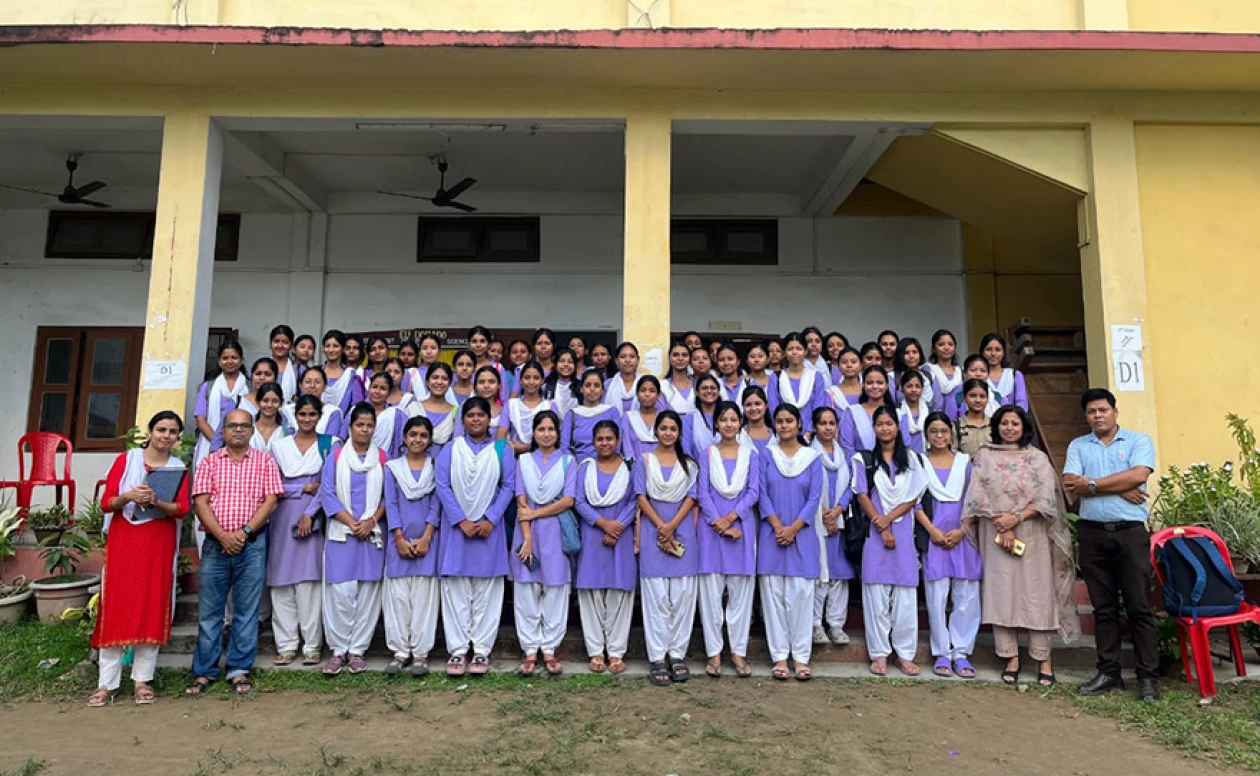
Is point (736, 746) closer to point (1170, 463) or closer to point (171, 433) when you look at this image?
point (171, 433)

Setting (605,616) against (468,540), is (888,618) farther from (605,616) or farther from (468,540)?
(468,540)

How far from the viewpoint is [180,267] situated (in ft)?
19.2

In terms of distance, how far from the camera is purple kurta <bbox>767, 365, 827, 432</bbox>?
17.5 ft

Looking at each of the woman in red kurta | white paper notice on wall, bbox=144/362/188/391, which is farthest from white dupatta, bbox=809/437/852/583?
white paper notice on wall, bbox=144/362/188/391

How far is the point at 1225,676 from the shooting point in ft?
14.3

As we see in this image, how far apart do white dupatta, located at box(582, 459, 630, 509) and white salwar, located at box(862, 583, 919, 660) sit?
153 cm

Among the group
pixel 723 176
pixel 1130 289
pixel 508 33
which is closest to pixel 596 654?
pixel 508 33

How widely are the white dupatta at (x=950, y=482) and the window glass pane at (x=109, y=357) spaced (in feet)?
27.1

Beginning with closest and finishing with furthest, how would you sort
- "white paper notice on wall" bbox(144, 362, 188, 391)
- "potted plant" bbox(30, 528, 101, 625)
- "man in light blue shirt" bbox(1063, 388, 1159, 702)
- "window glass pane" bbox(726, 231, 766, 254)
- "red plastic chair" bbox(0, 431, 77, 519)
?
"man in light blue shirt" bbox(1063, 388, 1159, 702) → "potted plant" bbox(30, 528, 101, 625) → "white paper notice on wall" bbox(144, 362, 188, 391) → "red plastic chair" bbox(0, 431, 77, 519) → "window glass pane" bbox(726, 231, 766, 254)

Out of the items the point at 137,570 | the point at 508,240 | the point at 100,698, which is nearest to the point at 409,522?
the point at 137,570

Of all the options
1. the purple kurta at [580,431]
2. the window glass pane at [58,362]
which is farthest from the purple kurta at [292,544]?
the window glass pane at [58,362]

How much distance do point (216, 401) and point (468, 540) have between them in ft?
7.31

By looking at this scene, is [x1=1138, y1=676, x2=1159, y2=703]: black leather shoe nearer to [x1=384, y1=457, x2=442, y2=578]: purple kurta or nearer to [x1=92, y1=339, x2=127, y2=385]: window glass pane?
[x1=384, y1=457, x2=442, y2=578]: purple kurta

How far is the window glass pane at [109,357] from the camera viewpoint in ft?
27.8
